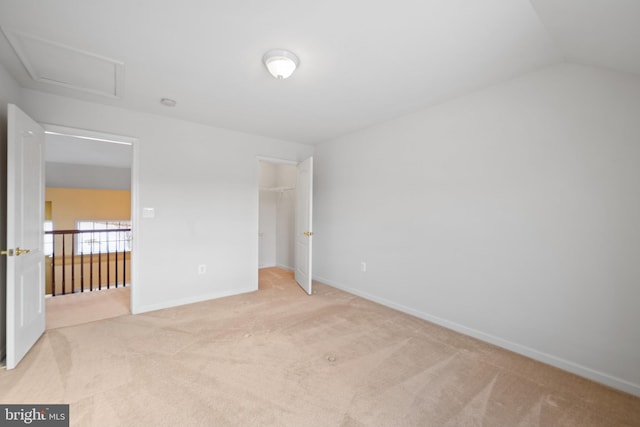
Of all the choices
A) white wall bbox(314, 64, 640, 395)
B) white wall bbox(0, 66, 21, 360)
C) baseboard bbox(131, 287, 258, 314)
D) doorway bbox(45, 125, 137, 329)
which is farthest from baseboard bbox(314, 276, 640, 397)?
doorway bbox(45, 125, 137, 329)

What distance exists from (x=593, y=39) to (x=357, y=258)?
308 cm

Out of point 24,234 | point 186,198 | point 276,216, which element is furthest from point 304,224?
point 24,234

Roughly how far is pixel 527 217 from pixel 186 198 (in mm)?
3733

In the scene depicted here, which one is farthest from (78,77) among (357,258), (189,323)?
(357,258)

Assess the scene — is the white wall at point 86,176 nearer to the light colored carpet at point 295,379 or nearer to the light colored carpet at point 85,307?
the light colored carpet at point 85,307

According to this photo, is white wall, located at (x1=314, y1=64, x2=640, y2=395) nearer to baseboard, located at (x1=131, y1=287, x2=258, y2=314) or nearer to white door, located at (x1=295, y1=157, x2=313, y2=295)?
white door, located at (x1=295, y1=157, x2=313, y2=295)

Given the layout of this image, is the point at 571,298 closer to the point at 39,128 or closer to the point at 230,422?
the point at 230,422

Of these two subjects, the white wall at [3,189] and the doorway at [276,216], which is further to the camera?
the doorway at [276,216]

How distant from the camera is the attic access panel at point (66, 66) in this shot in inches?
75.0

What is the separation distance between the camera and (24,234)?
2.16 m

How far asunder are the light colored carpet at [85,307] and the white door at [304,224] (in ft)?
7.47

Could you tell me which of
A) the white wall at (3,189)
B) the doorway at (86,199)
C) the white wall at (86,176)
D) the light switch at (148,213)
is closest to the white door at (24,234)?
the white wall at (3,189)

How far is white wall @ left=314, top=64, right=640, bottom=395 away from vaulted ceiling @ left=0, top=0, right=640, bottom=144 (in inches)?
10.2

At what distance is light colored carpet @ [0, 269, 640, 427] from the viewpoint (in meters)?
1.62
